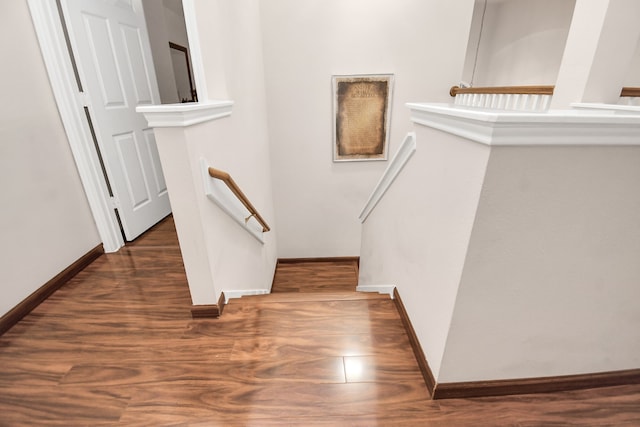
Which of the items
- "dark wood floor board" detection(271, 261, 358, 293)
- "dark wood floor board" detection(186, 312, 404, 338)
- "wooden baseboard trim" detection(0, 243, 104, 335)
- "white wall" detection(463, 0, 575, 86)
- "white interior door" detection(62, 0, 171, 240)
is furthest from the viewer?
"white wall" detection(463, 0, 575, 86)

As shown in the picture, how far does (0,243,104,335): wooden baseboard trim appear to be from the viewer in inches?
60.9

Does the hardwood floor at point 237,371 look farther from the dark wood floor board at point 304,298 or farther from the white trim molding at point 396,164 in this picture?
the white trim molding at point 396,164

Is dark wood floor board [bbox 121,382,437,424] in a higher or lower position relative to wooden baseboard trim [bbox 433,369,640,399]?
lower

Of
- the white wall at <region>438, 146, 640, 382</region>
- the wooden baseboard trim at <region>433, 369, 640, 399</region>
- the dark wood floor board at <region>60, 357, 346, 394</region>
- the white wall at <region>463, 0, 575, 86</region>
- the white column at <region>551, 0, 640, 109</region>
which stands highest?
the white wall at <region>463, 0, 575, 86</region>

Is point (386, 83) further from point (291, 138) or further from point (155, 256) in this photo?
point (155, 256)

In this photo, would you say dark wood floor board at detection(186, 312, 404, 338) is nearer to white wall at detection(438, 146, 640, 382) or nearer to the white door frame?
white wall at detection(438, 146, 640, 382)

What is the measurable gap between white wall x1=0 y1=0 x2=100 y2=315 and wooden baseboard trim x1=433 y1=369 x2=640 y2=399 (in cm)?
224

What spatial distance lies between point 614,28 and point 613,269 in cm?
167

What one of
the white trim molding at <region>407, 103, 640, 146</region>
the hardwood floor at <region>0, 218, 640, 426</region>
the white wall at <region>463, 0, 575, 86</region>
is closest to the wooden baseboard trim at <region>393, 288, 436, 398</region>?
the hardwood floor at <region>0, 218, 640, 426</region>

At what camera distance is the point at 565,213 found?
0.84 meters

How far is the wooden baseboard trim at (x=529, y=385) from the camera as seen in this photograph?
112cm

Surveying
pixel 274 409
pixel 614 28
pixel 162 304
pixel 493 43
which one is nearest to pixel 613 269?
pixel 274 409

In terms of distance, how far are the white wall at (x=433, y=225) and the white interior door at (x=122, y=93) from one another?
2125mm

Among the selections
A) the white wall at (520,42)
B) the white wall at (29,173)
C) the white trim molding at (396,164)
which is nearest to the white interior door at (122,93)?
the white wall at (29,173)
